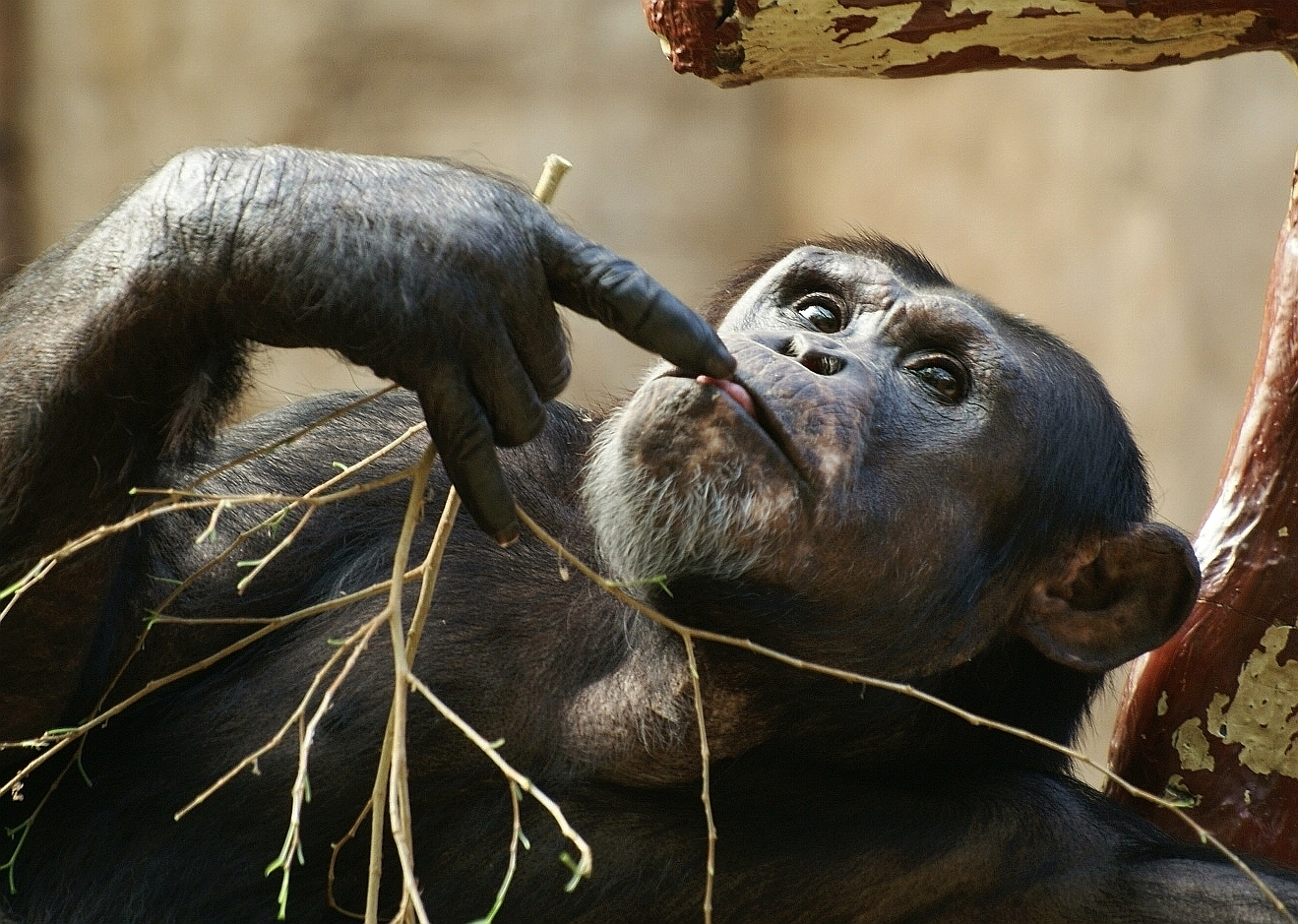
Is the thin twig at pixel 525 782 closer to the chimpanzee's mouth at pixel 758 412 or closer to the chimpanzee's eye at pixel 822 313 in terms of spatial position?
the chimpanzee's mouth at pixel 758 412

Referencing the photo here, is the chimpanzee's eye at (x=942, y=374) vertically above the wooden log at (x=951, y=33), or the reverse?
the wooden log at (x=951, y=33)

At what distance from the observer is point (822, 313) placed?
354cm

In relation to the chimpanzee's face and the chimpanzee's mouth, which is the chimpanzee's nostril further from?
the chimpanzee's mouth

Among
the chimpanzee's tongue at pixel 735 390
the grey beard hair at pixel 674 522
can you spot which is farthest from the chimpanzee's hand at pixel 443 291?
the grey beard hair at pixel 674 522

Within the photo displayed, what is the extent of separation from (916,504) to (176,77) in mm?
7808

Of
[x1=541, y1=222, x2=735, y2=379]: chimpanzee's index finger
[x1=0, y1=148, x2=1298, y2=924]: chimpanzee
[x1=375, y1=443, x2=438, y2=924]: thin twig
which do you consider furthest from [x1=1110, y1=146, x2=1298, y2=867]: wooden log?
[x1=375, y1=443, x2=438, y2=924]: thin twig

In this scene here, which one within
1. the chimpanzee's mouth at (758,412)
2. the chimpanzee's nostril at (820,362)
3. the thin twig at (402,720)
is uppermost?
the chimpanzee's nostril at (820,362)

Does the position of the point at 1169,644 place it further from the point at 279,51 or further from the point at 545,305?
the point at 279,51

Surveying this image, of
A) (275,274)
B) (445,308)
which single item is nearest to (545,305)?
(445,308)

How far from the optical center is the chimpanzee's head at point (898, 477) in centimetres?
292

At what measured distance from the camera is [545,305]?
2.63 metres

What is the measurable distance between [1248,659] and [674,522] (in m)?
1.50

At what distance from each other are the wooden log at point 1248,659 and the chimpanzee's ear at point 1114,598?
315 millimetres

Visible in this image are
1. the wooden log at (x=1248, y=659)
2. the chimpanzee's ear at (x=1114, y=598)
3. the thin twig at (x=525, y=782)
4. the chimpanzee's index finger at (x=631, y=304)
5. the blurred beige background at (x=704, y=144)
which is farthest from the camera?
the blurred beige background at (x=704, y=144)
